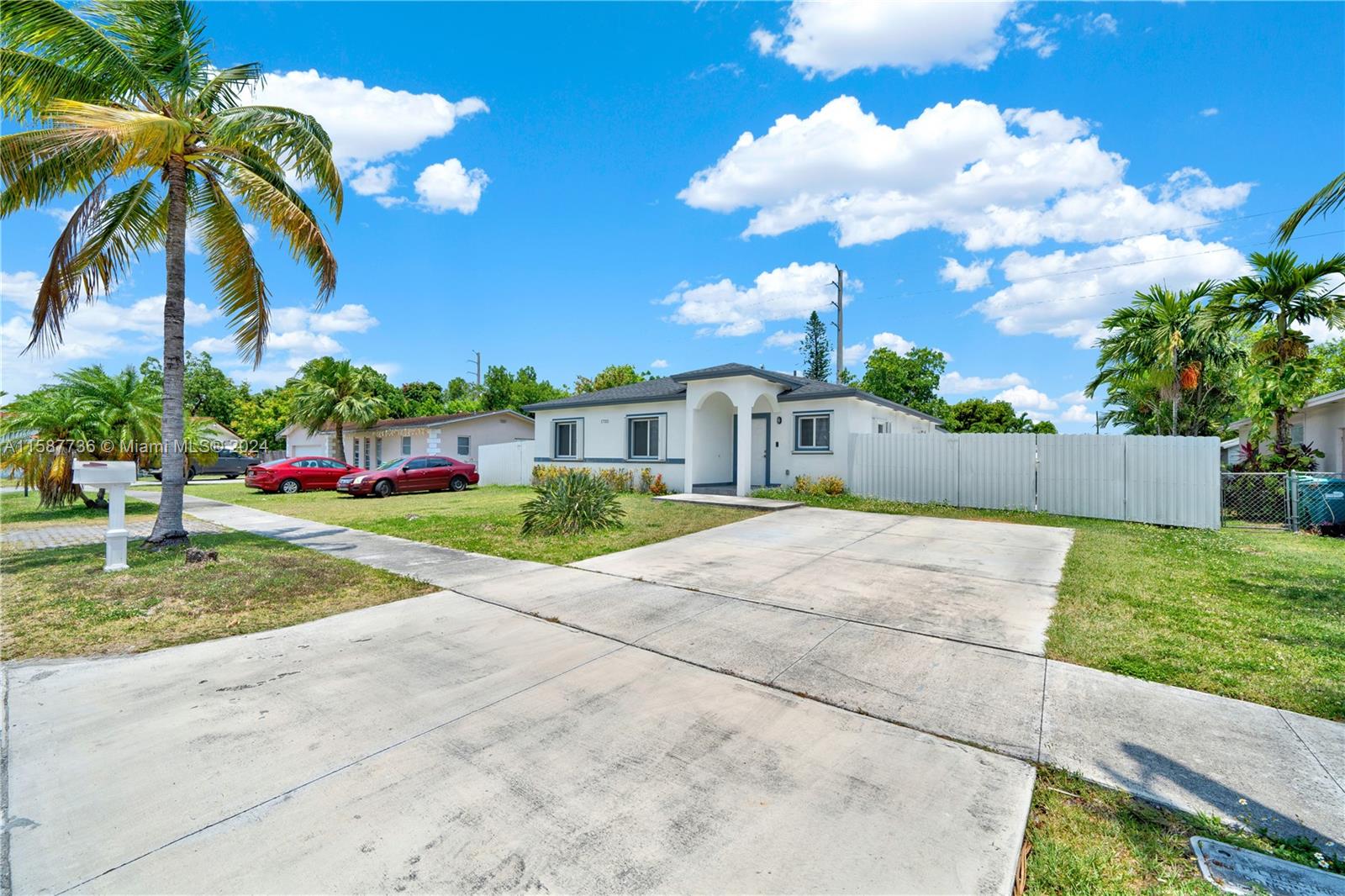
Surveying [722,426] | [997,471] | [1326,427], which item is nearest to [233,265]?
[722,426]

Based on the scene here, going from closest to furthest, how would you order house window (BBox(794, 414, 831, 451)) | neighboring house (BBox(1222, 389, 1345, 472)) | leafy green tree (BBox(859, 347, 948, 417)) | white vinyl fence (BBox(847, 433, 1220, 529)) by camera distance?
1. white vinyl fence (BBox(847, 433, 1220, 529))
2. neighboring house (BBox(1222, 389, 1345, 472))
3. house window (BBox(794, 414, 831, 451))
4. leafy green tree (BBox(859, 347, 948, 417))

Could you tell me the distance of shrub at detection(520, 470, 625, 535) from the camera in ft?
34.4

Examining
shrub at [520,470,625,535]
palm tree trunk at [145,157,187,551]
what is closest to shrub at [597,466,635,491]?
shrub at [520,470,625,535]

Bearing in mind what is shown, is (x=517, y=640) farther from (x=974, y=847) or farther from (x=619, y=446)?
(x=619, y=446)

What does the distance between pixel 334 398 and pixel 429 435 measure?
5063 millimetres

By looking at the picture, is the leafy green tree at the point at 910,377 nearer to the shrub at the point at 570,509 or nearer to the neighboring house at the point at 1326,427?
the neighboring house at the point at 1326,427

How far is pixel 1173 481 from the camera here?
11.8 meters

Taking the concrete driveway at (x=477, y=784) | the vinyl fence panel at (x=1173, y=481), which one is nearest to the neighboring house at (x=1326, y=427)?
the vinyl fence panel at (x=1173, y=481)

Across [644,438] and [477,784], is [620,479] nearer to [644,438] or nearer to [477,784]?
[644,438]

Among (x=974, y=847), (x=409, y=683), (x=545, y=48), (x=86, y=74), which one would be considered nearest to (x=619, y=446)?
(x=545, y=48)

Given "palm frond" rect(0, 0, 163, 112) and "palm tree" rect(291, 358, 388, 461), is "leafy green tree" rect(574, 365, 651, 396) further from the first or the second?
"palm frond" rect(0, 0, 163, 112)

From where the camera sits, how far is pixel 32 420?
12648 millimetres

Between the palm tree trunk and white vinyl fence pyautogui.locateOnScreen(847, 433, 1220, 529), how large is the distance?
47.9 ft

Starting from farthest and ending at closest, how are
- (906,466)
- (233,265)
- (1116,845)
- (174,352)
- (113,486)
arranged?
(906,466) < (233,265) < (174,352) < (113,486) < (1116,845)
